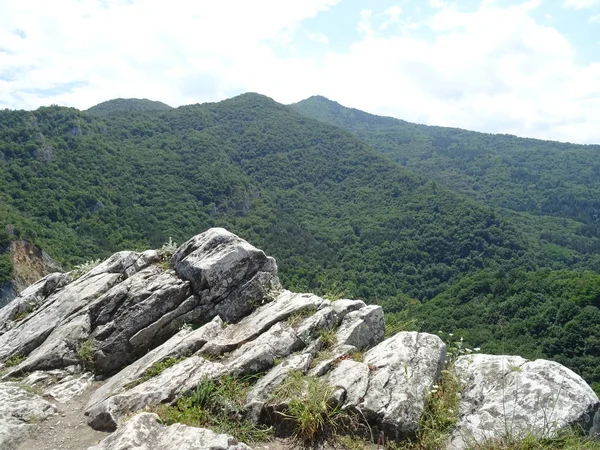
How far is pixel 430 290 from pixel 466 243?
2523cm

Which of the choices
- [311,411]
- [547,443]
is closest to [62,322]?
[311,411]

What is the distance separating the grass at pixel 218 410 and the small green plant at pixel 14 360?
488cm

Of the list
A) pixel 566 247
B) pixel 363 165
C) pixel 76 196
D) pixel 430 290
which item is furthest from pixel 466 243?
pixel 76 196

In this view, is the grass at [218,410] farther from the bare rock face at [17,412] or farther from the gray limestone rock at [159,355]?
the bare rock face at [17,412]

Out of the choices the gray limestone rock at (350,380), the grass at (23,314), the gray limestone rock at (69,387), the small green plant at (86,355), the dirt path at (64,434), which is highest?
the gray limestone rock at (350,380)

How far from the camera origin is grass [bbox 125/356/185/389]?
7608 mm

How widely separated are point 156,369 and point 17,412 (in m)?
2.29

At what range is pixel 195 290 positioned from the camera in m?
9.88

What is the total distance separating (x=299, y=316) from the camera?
28.8 feet

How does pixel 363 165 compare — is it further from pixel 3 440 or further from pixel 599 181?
pixel 3 440

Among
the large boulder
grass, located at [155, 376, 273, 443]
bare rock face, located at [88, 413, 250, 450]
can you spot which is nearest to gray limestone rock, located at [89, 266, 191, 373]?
the large boulder

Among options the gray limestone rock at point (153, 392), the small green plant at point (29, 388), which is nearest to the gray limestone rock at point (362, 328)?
the gray limestone rock at point (153, 392)

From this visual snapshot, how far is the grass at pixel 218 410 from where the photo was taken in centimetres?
613

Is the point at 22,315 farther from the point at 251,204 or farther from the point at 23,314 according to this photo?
the point at 251,204
